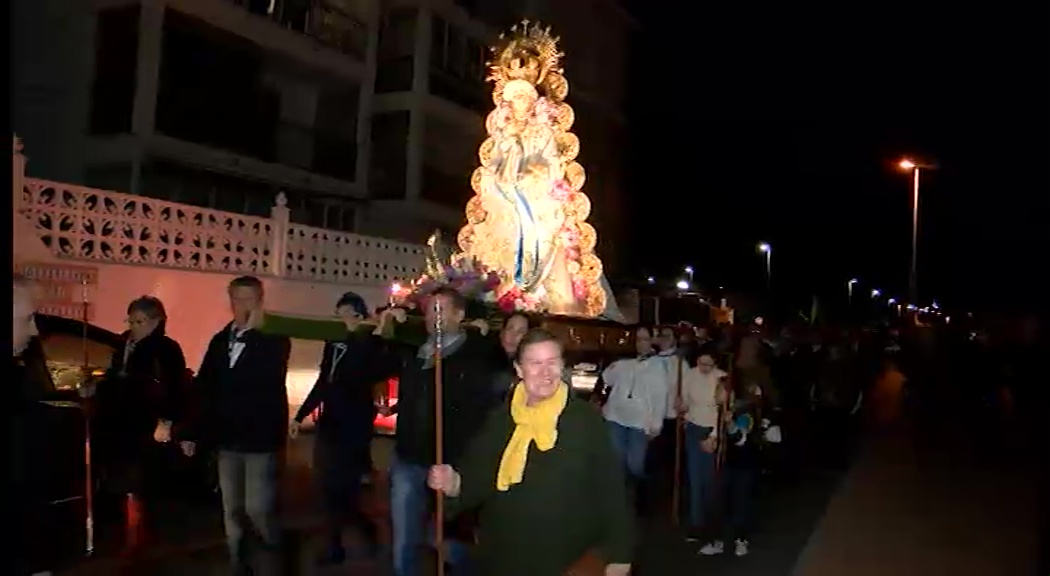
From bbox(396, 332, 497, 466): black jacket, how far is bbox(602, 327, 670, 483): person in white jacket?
126 inches

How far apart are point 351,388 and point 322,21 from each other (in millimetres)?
18829

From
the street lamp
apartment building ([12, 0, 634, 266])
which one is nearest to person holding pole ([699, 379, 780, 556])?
apartment building ([12, 0, 634, 266])

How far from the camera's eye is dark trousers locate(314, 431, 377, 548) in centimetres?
753

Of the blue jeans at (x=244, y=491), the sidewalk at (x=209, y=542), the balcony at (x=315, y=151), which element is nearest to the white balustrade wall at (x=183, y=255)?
the sidewalk at (x=209, y=542)

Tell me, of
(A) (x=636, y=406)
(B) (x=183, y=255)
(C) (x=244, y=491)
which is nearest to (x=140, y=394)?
(C) (x=244, y=491)

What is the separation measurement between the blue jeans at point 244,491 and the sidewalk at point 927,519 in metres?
3.81

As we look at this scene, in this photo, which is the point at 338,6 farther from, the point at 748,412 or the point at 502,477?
the point at 502,477

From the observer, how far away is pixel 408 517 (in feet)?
21.0

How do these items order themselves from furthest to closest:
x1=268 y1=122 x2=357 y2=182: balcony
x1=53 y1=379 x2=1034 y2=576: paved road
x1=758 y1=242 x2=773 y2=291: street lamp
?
x1=758 y1=242 x2=773 y2=291: street lamp → x1=268 y1=122 x2=357 y2=182: balcony → x1=53 y1=379 x2=1034 y2=576: paved road

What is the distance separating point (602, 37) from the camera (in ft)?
117

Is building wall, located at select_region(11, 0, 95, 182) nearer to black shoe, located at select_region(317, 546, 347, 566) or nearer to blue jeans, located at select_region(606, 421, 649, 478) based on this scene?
blue jeans, located at select_region(606, 421, 649, 478)

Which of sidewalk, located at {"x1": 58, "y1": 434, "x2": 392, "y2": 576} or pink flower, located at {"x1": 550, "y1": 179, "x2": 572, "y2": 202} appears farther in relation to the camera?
pink flower, located at {"x1": 550, "y1": 179, "x2": 572, "y2": 202}

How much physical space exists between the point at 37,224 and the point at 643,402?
6864mm

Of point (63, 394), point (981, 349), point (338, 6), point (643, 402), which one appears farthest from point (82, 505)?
point (338, 6)
